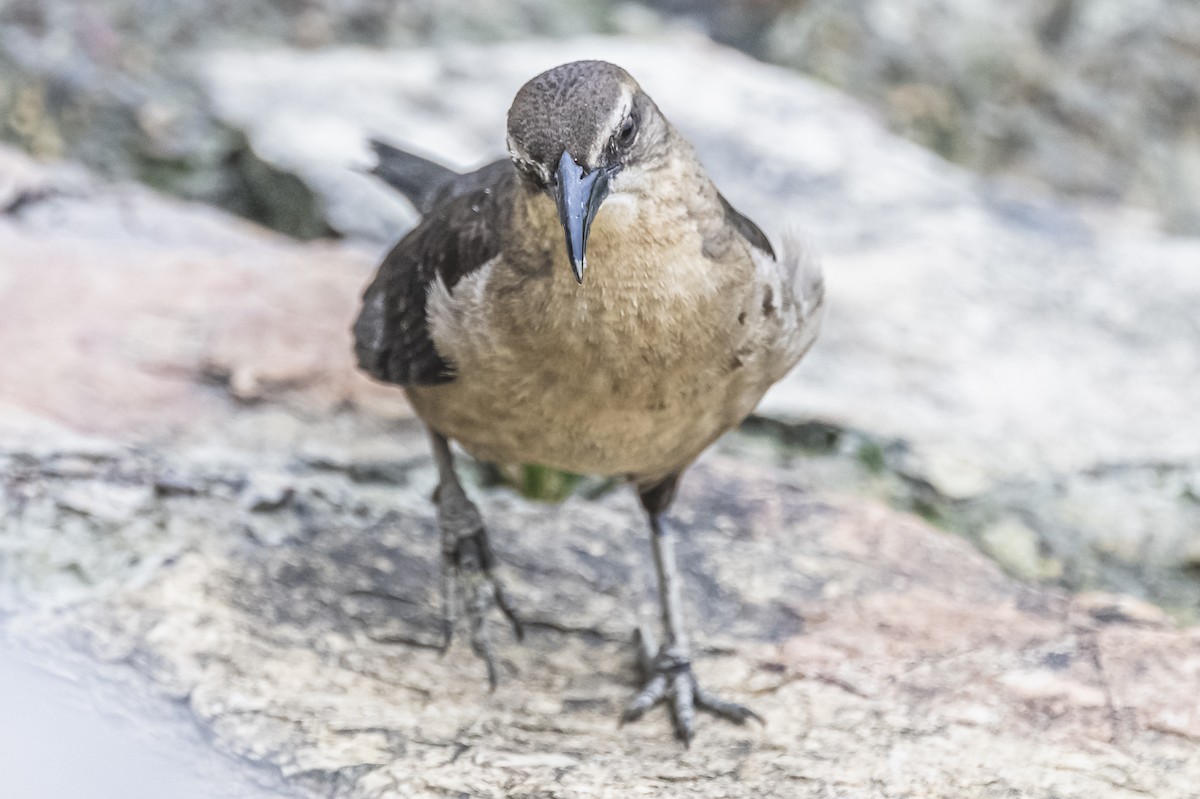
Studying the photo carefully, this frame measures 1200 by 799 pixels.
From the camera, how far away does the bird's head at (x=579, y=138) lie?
2469mm

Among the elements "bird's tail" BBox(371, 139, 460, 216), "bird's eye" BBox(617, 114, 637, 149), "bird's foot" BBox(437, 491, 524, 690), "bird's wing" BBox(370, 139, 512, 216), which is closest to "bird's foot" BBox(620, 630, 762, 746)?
"bird's foot" BBox(437, 491, 524, 690)

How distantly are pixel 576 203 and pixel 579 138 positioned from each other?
137 mm

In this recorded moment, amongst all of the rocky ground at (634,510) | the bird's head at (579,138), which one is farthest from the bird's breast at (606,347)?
the rocky ground at (634,510)

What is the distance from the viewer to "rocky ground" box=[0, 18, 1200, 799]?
8.81ft

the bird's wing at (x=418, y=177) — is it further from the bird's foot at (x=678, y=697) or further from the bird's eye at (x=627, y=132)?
the bird's foot at (x=678, y=697)

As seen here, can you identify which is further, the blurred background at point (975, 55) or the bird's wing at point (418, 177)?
the blurred background at point (975, 55)

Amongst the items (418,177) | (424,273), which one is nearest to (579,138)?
(424,273)

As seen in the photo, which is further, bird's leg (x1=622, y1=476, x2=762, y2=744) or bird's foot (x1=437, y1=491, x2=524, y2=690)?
bird's foot (x1=437, y1=491, x2=524, y2=690)

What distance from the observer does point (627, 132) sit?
2.62 m

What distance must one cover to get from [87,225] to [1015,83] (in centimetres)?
388

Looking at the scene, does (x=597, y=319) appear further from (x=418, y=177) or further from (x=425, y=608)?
(x=418, y=177)

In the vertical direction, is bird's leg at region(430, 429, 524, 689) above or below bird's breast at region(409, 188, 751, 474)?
below

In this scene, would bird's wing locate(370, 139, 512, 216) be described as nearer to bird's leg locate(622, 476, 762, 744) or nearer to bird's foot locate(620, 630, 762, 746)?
bird's leg locate(622, 476, 762, 744)

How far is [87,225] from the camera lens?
4379 millimetres
